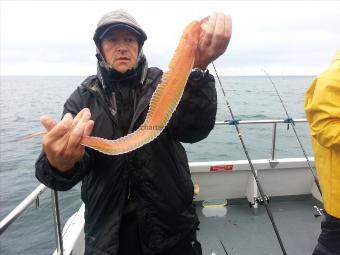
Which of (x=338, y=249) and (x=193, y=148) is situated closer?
(x=338, y=249)

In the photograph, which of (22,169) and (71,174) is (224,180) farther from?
(22,169)

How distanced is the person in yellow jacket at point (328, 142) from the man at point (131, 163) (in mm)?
1041

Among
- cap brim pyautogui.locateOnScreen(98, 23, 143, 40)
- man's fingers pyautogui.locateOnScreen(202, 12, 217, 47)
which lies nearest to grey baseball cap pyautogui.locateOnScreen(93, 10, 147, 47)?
cap brim pyautogui.locateOnScreen(98, 23, 143, 40)

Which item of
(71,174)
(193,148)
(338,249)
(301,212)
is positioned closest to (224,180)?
(301,212)

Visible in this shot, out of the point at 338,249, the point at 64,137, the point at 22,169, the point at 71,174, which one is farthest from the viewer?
the point at 22,169

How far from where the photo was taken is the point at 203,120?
194 cm

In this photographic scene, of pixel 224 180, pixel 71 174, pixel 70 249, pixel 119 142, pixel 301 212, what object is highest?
pixel 119 142

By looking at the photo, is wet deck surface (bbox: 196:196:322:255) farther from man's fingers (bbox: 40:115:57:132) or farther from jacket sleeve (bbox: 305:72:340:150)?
man's fingers (bbox: 40:115:57:132)

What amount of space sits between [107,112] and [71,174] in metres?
0.46

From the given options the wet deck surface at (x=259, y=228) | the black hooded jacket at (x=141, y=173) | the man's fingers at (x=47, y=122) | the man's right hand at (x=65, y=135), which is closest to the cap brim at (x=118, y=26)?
the black hooded jacket at (x=141, y=173)

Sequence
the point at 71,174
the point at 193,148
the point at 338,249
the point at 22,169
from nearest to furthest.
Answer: the point at 71,174 → the point at 338,249 → the point at 22,169 → the point at 193,148

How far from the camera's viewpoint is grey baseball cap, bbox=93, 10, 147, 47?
81.4 inches

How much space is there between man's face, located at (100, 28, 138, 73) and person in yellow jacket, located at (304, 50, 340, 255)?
1.49m

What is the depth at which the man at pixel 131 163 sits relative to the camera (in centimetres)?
192
